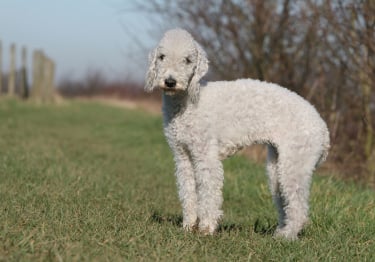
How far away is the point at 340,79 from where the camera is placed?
30.7 ft

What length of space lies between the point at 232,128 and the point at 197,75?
56 cm

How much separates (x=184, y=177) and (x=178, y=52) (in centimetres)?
115

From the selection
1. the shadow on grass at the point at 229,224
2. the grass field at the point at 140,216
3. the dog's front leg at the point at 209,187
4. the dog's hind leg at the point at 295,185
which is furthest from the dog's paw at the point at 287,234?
the dog's front leg at the point at 209,187

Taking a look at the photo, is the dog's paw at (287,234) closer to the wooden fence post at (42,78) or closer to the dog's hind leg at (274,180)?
the dog's hind leg at (274,180)

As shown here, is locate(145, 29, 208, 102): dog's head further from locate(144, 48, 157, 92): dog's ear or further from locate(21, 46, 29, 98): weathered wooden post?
locate(21, 46, 29, 98): weathered wooden post

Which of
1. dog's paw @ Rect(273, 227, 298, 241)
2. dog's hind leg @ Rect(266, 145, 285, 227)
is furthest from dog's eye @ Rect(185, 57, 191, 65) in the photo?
dog's paw @ Rect(273, 227, 298, 241)

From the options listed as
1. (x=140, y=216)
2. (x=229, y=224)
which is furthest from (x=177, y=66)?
(x=229, y=224)

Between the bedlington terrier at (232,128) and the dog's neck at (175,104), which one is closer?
the bedlington terrier at (232,128)

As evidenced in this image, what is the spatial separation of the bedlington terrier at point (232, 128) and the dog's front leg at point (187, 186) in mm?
84

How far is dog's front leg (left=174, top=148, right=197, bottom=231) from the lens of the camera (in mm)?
5254

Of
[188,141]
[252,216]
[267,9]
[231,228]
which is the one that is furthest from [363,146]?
[188,141]

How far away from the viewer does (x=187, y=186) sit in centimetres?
527

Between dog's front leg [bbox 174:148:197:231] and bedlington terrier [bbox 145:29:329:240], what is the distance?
0.08m

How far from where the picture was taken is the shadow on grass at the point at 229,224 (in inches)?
215
